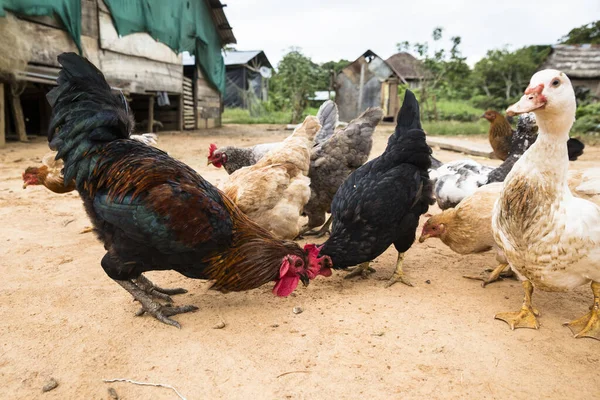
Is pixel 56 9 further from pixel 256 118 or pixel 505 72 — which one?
pixel 505 72

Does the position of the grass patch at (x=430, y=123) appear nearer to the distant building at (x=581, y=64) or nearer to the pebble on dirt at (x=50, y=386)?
the distant building at (x=581, y=64)

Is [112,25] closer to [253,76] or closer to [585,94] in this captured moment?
[253,76]

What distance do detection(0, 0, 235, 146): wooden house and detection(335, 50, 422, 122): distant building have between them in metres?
7.87

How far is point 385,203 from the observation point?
3428 millimetres

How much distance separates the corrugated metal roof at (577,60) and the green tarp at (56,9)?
925 inches

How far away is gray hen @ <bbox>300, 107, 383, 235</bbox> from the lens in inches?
199

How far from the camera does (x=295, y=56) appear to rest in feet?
73.7

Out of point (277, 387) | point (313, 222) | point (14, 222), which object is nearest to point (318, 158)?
point (313, 222)

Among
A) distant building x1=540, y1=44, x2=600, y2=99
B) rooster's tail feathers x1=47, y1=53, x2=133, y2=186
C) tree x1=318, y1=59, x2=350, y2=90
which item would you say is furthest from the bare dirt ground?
distant building x1=540, y1=44, x2=600, y2=99

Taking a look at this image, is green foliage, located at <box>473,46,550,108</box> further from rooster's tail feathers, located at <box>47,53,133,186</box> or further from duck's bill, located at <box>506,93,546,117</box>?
rooster's tail feathers, located at <box>47,53,133,186</box>

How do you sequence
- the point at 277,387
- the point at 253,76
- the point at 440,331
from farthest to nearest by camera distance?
the point at 253,76 → the point at 440,331 → the point at 277,387

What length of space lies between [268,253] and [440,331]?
4.32 ft

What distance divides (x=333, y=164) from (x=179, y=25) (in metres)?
13.1

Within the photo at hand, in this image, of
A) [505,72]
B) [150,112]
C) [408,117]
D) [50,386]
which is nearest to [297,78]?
[150,112]
